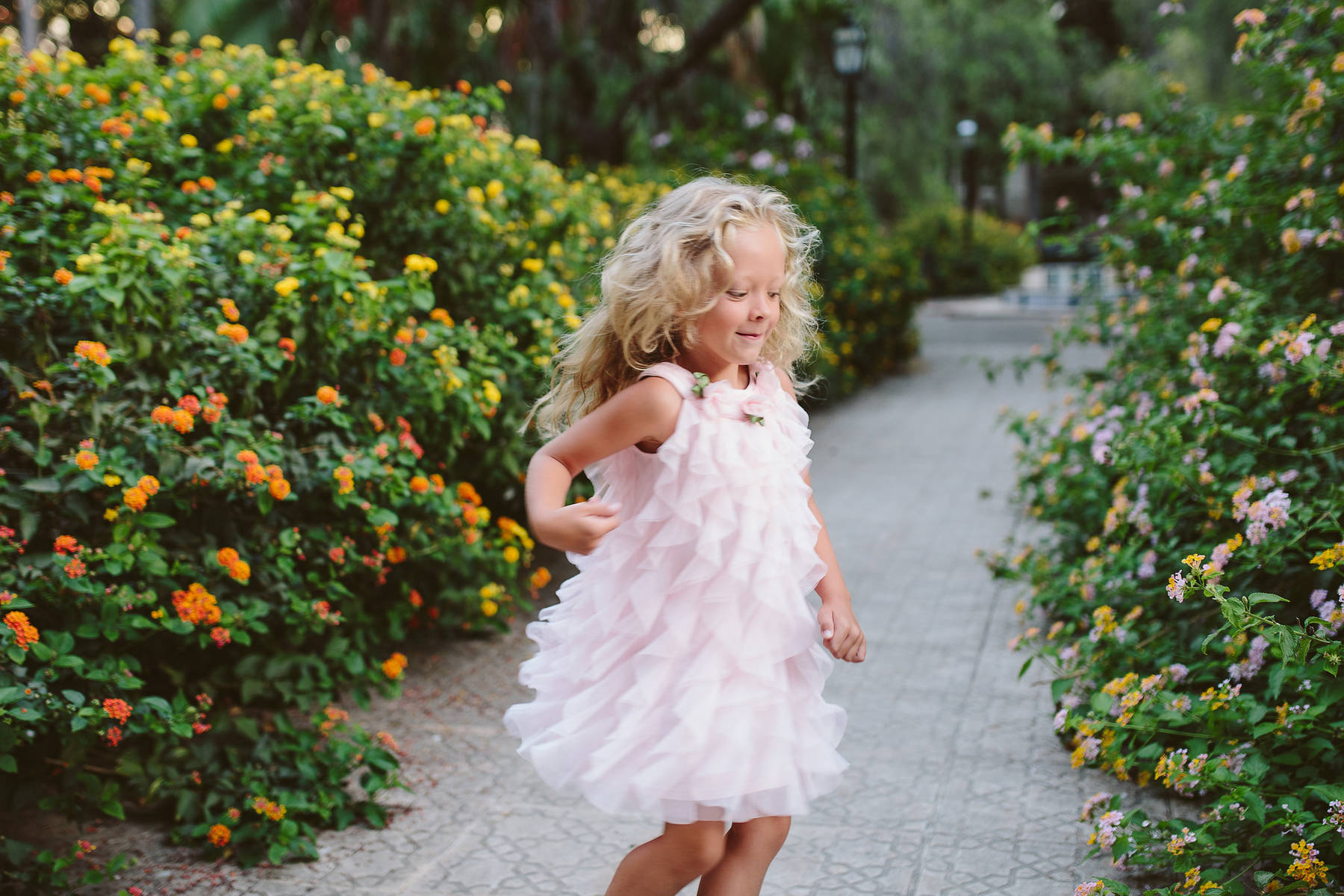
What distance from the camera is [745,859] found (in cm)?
207

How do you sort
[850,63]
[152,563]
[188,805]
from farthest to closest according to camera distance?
[850,63] < [188,805] < [152,563]

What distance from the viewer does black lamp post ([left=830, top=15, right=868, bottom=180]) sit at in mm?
11883

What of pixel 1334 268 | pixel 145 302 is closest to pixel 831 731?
pixel 145 302

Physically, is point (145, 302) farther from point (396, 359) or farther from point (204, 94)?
point (204, 94)

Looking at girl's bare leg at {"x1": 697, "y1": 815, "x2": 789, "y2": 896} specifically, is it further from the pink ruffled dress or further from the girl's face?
the girl's face

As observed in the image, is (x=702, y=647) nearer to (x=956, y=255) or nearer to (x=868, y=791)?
(x=868, y=791)

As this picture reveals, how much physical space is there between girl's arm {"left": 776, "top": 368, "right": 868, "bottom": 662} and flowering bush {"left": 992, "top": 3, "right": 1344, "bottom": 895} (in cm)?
64

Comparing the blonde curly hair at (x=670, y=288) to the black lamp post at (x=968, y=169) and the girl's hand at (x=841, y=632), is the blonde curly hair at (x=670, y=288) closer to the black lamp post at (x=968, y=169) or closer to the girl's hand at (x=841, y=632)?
the girl's hand at (x=841, y=632)

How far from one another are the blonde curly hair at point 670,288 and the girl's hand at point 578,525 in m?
0.34

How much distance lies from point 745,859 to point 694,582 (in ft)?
1.79

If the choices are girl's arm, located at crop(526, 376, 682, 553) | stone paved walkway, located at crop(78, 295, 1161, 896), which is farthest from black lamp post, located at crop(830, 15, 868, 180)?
girl's arm, located at crop(526, 376, 682, 553)

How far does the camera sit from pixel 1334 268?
12.2ft

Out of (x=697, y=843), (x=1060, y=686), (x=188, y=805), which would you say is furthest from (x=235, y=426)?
(x=1060, y=686)

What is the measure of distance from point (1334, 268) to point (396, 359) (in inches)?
122
